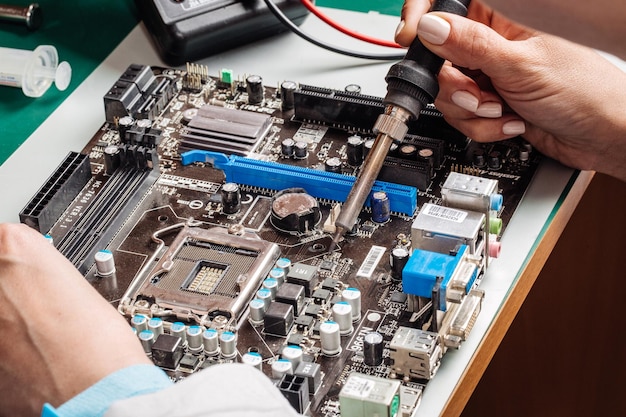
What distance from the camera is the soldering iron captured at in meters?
2.01

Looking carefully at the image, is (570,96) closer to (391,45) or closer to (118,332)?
(391,45)

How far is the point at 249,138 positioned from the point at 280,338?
582 millimetres

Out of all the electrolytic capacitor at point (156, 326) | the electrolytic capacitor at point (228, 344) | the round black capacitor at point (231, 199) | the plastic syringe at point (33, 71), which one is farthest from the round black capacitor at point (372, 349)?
the plastic syringe at point (33, 71)

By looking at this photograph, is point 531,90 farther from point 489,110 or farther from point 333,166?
point 333,166

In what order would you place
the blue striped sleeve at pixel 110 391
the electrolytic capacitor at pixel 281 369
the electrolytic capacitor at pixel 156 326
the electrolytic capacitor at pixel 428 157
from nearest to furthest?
1. the blue striped sleeve at pixel 110 391
2. the electrolytic capacitor at pixel 281 369
3. the electrolytic capacitor at pixel 156 326
4. the electrolytic capacitor at pixel 428 157

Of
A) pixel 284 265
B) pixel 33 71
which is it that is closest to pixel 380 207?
pixel 284 265

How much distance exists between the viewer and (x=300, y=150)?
87.1 inches

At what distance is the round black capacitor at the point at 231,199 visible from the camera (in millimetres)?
2076

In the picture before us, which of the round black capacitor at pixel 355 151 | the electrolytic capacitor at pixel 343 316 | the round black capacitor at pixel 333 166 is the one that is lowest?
the electrolytic capacitor at pixel 343 316

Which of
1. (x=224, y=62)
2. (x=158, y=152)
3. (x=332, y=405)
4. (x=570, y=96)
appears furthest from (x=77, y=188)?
(x=570, y=96)

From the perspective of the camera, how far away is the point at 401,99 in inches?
79.1

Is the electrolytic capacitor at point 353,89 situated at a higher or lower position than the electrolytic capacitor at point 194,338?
higher

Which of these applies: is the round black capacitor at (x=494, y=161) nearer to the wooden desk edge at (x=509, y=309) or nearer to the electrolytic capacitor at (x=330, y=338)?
the wooden desk edge at (x=509, y=309)

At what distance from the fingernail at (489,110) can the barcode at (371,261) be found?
385mm
